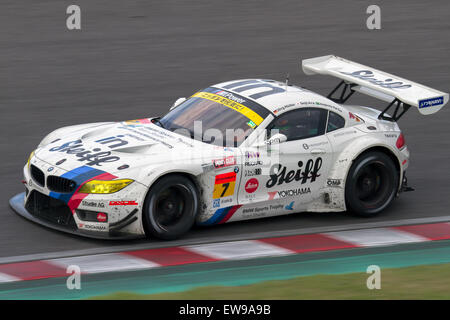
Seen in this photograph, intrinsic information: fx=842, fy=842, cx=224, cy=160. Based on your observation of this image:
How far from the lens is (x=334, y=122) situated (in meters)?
9.40

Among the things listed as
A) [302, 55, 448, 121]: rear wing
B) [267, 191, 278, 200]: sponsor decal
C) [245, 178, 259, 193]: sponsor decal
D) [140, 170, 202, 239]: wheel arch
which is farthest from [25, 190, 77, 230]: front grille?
[302, 55, 448, 121]: rear wing

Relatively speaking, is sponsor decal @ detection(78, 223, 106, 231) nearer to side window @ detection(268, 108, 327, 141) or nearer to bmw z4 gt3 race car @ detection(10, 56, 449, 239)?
bmw z4 gt3 race car @ detection(10, 56, 449, 239)

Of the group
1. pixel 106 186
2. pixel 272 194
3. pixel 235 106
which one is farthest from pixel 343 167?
pixel 106 186

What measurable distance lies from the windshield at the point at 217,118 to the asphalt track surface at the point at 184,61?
0.98m

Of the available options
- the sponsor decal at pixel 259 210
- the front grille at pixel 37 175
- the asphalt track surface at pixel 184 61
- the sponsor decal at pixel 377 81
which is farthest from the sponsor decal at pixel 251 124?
the front grille at pixel 37 175

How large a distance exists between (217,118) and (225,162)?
2.43 feet

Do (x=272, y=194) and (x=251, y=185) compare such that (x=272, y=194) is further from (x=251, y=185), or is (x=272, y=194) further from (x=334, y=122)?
(x=334, y=122)

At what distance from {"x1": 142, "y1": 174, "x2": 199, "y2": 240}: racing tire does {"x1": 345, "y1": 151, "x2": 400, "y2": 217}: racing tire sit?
193 cm

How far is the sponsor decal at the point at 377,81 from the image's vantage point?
390 inches

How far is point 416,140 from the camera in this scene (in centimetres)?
1212

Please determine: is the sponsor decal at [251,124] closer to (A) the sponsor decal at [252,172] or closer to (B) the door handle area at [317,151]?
(A) the sponsor decal at [252,172]
